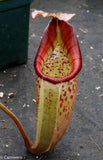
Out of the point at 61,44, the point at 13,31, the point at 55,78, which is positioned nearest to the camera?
the point at 55,78

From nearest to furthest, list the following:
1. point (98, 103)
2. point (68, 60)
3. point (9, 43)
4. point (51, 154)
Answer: point (68, 60), point (51, 154), point (98, 103), point (9, 43)

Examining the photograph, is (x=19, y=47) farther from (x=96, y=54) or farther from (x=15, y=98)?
(x=96, y=54)

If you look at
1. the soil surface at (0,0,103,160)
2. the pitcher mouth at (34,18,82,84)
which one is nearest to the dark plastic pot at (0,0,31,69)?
the soil surface at (0,0,103,160)

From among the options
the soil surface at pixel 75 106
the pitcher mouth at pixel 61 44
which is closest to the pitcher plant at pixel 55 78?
the pitcher mouth at pixel 61 44

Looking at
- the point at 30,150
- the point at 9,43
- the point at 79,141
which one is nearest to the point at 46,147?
the point at 30,150

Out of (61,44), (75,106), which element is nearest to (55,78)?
(61,44)

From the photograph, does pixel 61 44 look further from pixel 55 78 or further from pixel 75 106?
pixel 75 106

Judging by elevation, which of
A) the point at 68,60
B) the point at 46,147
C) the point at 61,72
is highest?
the point at 68,60

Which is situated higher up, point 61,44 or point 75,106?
point 61,44
